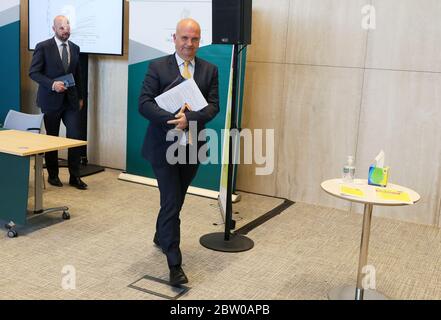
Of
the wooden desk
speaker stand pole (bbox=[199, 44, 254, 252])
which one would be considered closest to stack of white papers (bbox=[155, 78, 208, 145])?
speaker stand pole (bbox=[199, 44, 254, 252])

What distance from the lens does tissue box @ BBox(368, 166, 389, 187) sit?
Result: 334 cm

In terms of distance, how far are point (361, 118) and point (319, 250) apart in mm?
1584

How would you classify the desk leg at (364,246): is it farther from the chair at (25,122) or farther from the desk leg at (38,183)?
the chair at (25,122)

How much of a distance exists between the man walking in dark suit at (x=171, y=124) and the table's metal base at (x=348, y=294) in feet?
3.20

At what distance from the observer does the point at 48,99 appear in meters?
5.60

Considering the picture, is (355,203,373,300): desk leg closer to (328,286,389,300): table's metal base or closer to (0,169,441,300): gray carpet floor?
(328,286,389,300): table's metal base

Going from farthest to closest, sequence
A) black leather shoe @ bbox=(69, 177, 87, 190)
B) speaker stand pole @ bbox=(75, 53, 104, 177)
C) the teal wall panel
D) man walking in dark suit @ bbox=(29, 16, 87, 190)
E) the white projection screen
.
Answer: the teal wall panel, speaker stand pole @ bbox=(75, 53, 104, 177), the white projection screen, black leather shoe @ bbox=(69, 177, 87, 190), man walking in dark suit @ bbox=(29, 16, 87, 190)

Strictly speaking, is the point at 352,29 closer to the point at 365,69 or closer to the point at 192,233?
the point at 365,69

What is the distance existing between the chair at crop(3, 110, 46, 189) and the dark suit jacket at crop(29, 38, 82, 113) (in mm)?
161

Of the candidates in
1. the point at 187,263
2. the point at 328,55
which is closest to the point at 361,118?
the point at 328,55

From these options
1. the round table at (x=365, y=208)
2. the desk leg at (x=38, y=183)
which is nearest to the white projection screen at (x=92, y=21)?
the desk leg at (x=38, y=183)

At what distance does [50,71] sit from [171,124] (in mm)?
2743

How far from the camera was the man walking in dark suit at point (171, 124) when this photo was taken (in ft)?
11.2

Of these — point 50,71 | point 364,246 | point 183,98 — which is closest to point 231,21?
point 183,98
